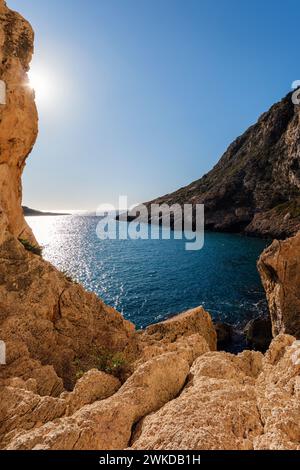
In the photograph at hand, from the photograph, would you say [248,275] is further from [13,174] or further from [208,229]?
[208,229]

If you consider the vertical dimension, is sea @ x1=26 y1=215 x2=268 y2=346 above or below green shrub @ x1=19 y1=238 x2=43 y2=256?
below

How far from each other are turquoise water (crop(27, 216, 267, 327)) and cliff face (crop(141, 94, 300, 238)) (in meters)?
17.1

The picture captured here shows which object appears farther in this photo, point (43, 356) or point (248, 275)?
point (248, 275)

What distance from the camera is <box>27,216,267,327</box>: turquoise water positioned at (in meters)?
43.5

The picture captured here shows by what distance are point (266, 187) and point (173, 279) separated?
3707 inches

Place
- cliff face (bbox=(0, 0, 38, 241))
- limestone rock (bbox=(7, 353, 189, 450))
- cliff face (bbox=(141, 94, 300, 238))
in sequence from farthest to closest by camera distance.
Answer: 1. cliff face (bbox=(141, 94, 300, 238))
2. cliff face (bbox=(0, 0, 38, 241))
3. limestone rock (bbox=(7, 353, 189, 450))

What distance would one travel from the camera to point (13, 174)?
17.0 metres

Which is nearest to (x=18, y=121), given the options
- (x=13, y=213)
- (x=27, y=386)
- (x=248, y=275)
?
(x=13, y=213)

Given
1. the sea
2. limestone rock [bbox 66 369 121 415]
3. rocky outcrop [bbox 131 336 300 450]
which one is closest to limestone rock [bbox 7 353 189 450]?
rocky outcrop [bbox 131 336 300 450]

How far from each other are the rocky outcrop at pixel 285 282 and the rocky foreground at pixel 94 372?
12582mm

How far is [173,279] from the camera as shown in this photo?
59.4 meters

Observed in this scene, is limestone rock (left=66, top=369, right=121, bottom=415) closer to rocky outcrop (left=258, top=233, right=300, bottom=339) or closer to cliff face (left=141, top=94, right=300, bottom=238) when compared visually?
rocky outcrop (left=258, top=233, right=300, bottom=339)

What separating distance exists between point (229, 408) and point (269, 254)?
76.4ft

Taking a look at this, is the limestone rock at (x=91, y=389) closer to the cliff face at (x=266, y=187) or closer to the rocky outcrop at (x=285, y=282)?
the rocky outcrop at (x=285, y=282)
